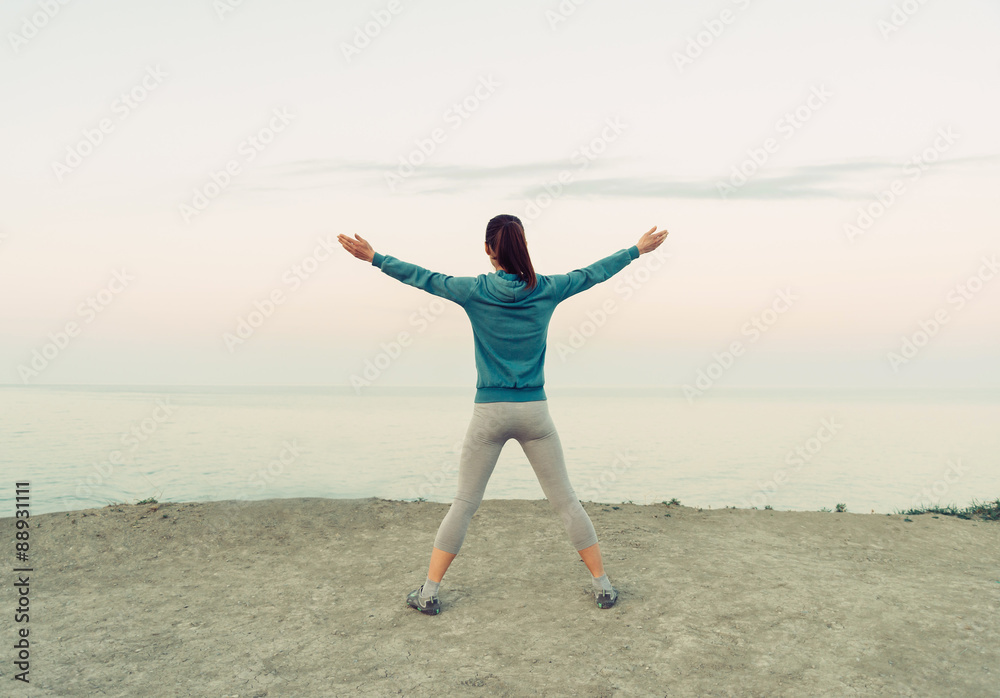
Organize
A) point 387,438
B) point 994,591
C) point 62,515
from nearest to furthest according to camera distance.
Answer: point 994,591, point 62,515, point 387,438

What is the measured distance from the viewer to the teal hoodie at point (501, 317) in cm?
483

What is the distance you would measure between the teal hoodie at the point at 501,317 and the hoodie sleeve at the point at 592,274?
24 mm

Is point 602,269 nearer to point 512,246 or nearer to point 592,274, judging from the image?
point 592,274

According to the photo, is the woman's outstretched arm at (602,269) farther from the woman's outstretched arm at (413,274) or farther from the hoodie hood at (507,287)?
the woman's outstretched arm at (413,274)

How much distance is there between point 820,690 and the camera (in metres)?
4.12

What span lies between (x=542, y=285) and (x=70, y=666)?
165 inches

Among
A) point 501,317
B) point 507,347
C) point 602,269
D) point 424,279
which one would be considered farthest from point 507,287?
point 602,269

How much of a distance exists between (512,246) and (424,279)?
2.19 feet

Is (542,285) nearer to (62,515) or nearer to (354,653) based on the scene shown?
(354,653)

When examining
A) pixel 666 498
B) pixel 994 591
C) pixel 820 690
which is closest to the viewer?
pixel 820 690

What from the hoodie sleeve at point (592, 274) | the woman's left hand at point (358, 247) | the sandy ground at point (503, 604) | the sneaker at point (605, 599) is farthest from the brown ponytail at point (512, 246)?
the sandy ground at point (503, 604)

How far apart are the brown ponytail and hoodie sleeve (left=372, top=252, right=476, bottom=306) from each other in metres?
0.30

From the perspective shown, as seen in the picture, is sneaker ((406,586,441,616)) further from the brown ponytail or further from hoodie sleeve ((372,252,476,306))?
the brown ponytail

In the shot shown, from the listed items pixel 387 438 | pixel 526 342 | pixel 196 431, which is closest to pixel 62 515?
pixel 526 342
